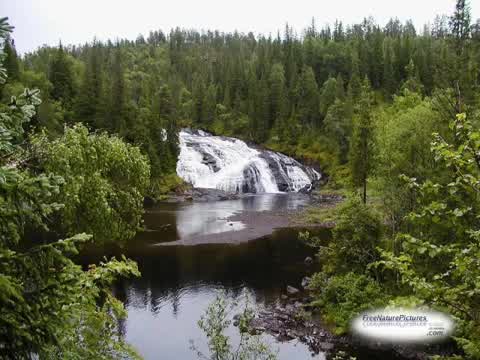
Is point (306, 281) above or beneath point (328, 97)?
beneath

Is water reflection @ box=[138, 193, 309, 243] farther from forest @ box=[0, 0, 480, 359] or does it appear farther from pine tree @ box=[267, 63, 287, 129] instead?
pine tree @ box=[267, 63, 287, 129]

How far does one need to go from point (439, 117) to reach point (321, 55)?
115 m

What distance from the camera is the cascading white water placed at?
76438 mm

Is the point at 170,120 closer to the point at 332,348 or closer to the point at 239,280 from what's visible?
the point at 239,280

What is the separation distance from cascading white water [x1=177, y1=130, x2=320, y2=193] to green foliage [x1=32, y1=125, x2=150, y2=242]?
55.8m

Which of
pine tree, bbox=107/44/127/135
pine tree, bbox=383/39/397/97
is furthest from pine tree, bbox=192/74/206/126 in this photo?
pine tree, bbox=107/44/127/135

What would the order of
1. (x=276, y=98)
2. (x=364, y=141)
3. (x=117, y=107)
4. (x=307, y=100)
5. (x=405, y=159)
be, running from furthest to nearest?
(x=276, y=98), (x=307, y=100), (x=117, y=107), (x=364, y=141), (x=405, y=159)

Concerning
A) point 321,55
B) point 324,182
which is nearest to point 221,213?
point 324,182

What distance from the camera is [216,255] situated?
3812 centimetres

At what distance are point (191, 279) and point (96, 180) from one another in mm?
17118

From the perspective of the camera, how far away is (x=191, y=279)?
104 feet

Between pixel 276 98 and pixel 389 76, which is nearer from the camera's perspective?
pixel 389 76

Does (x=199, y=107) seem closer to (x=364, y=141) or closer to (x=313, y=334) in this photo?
(x=364, y=141)

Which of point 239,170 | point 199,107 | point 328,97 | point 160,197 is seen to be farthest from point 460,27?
point 199,107
